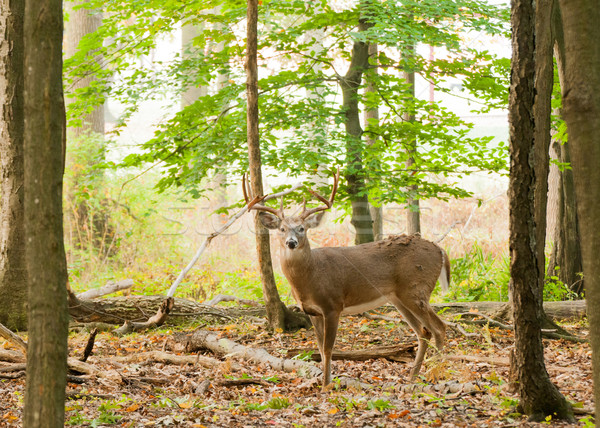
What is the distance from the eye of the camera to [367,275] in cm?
677

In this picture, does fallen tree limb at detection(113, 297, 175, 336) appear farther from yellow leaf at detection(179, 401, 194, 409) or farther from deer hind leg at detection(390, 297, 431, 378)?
yellow leaf at detection(179, 401, 194, 409)

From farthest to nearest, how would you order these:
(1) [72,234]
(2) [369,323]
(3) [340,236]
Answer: (3) [340,236], (1) [72,234], (2) [369,323]

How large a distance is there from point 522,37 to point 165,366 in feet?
14.6

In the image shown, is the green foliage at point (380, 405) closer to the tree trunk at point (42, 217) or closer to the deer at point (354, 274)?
the deer at point (354, 274)

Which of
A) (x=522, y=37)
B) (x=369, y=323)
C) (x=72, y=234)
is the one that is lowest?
(x=369, y=323)

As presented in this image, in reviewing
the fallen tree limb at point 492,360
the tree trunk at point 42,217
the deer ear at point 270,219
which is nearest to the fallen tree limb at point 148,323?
the deer ear at point 270,219

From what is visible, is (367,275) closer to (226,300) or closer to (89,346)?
(89,346)

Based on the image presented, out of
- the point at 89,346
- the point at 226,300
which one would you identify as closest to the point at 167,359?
the point at 89,346

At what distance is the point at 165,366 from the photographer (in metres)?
6.35

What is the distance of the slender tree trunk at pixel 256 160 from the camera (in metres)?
7.66

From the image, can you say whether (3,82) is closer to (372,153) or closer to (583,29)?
(372,153)

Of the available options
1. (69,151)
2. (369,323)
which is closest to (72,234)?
(69,151)

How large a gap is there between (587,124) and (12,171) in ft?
21.6

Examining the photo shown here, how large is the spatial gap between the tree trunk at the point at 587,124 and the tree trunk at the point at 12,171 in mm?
6412
